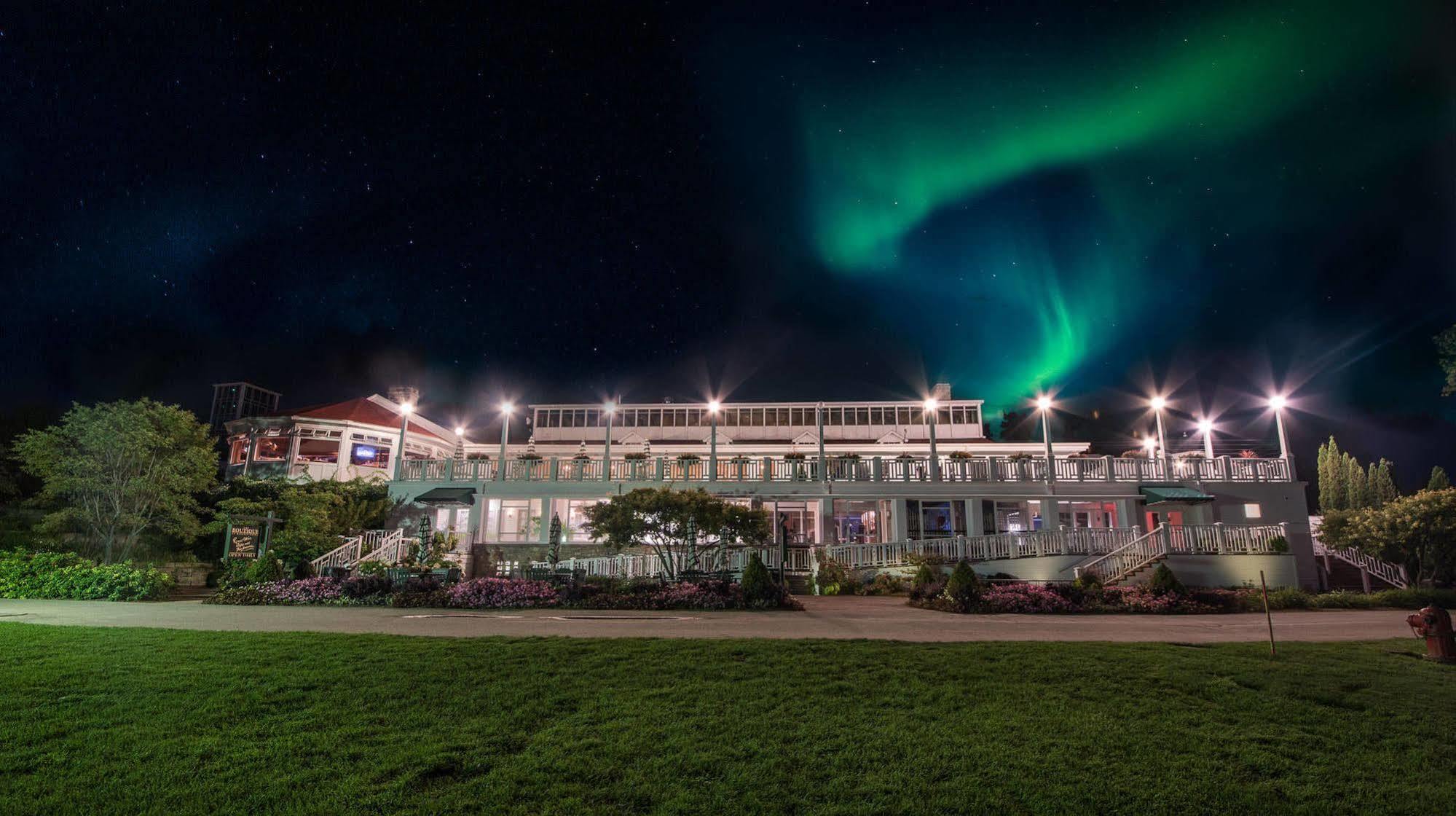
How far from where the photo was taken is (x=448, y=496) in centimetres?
2505

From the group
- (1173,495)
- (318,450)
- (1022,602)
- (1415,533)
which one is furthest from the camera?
(318,450)

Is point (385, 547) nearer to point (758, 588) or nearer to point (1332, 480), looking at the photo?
point (758, 588)

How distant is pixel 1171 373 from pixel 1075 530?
27.4m

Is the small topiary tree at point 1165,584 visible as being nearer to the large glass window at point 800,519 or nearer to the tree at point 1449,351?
the large glass window at point 800,519

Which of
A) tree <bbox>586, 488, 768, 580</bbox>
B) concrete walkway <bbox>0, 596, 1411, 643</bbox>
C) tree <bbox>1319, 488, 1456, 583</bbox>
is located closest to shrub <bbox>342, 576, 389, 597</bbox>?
concrete walkway <bbox>0, 596, 1411, 643</bbox>

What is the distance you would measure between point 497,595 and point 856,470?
13.8m

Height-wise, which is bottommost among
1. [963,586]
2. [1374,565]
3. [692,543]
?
[963,586]

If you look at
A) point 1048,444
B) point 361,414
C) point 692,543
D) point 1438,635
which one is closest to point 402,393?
point 361,414

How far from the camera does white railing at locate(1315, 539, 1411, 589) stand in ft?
61.2

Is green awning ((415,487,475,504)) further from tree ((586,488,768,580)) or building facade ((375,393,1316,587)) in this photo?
tree ((586,488,768,580))

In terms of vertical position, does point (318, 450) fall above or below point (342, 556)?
above

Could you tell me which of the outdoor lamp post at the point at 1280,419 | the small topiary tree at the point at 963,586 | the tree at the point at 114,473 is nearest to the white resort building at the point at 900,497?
the outdoor lamp post at the point at 1280,419

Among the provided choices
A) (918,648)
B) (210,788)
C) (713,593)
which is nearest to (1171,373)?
(713,593)

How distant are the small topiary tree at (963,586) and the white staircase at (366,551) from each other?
15175 mm
